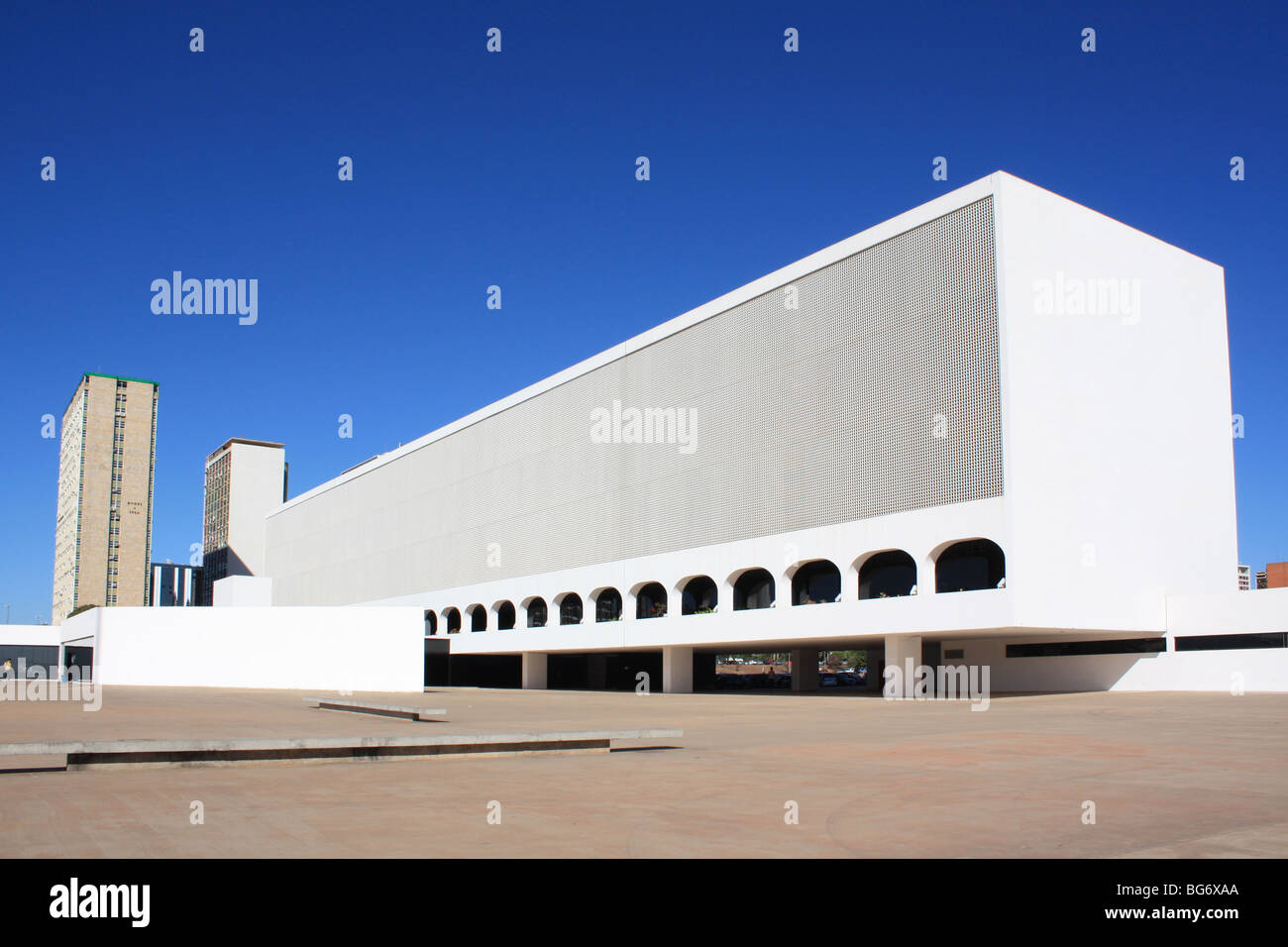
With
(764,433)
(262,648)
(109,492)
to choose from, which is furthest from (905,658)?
(109,492)

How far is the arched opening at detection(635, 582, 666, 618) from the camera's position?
51.4m

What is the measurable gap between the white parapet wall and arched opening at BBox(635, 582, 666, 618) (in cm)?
1144

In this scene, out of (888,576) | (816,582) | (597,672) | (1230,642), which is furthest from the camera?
(597,672)

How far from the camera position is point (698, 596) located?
49.2 metres

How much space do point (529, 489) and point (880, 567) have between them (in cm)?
2536

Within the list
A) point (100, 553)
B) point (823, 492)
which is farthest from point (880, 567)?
point (100, 553)

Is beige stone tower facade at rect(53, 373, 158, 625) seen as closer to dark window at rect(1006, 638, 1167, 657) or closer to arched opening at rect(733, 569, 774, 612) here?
arched opening at rect(733, 569, 774, 612)

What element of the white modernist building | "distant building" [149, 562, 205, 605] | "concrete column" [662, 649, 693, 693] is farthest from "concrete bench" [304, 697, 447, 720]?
"distant building" [149, 562, 205, 605]

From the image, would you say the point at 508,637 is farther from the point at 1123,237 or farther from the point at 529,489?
the point at 1123,237

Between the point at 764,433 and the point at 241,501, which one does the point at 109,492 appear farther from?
the point at 764,433

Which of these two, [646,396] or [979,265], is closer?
[979,265]

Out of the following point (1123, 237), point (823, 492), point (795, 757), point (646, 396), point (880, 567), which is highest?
point (1123, 237)

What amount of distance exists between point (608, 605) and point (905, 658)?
63.8 feet
